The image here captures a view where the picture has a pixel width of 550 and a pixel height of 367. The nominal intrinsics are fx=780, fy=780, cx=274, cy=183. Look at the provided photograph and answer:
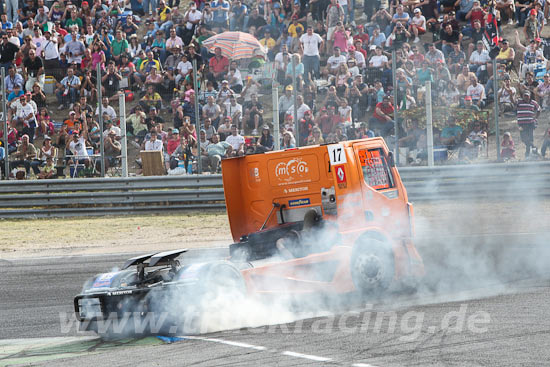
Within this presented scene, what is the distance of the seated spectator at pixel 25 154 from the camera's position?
701 inches

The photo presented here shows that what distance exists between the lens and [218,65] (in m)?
19.0

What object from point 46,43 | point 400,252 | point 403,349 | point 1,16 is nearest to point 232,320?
point 403,349

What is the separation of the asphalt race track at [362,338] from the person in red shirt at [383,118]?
7095 mm

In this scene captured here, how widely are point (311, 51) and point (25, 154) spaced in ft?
23.6

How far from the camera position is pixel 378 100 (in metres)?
16.5

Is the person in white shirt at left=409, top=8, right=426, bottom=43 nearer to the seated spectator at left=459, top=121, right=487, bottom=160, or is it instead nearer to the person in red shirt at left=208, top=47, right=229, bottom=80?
the seated spectator at left=459, top=121, right=487, bottom=160

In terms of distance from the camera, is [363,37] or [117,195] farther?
[363,37]

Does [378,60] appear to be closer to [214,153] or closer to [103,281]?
[214,153]

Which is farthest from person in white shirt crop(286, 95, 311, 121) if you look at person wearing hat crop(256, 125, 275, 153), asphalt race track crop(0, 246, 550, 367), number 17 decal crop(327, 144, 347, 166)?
asphalt race track crop(0, 246, 550, 367)

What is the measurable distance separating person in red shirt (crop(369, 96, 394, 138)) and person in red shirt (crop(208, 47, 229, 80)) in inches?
165

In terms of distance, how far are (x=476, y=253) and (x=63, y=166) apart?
33.3 feet

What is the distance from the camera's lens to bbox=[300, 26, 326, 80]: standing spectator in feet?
59.1

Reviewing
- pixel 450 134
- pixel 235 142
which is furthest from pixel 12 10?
pixel 450 134

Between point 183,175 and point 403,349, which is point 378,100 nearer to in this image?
point 183,175
